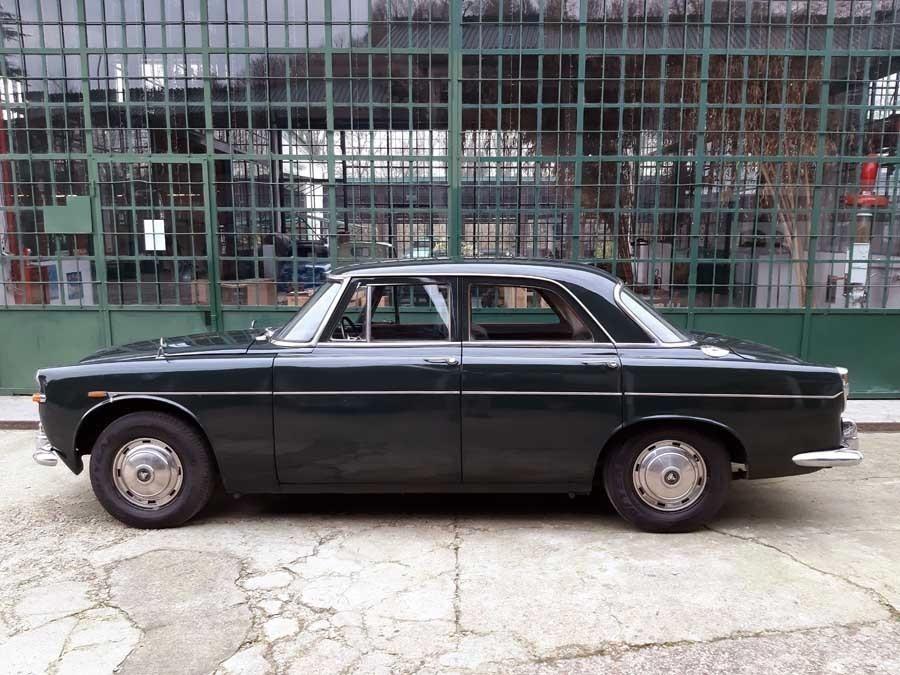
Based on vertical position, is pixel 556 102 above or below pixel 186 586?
above

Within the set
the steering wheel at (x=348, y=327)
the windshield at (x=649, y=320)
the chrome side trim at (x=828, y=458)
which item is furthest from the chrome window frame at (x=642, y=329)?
the steering wheel at (x=348, y=327)

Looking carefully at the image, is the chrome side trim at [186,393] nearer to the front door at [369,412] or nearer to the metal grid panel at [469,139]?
the front door at [369,412]

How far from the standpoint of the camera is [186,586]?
11.8 feet

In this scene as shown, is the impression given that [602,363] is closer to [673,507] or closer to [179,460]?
[673,507]

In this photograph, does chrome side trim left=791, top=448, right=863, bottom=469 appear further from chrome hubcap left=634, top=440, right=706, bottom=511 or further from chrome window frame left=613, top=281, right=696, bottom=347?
chrome window frame left=613, top=281, right=696, bottom=347

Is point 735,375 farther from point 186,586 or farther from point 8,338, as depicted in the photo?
point 8,338

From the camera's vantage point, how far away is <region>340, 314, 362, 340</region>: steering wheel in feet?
14.2

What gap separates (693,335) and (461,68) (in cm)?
429

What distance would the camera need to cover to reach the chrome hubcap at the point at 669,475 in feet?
13.7

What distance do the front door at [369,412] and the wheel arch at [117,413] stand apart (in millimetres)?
603

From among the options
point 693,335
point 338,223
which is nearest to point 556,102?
point 338,223

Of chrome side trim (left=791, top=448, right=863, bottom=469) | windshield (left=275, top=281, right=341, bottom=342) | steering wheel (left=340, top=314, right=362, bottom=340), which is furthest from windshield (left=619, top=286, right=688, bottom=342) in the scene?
windshield (left=275, top=281, right=341, bottom=342)

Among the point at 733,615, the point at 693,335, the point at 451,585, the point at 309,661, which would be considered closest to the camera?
the point at 309,661

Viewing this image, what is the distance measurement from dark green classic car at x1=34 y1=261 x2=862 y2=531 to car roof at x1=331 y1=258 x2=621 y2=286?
2 centimetres
